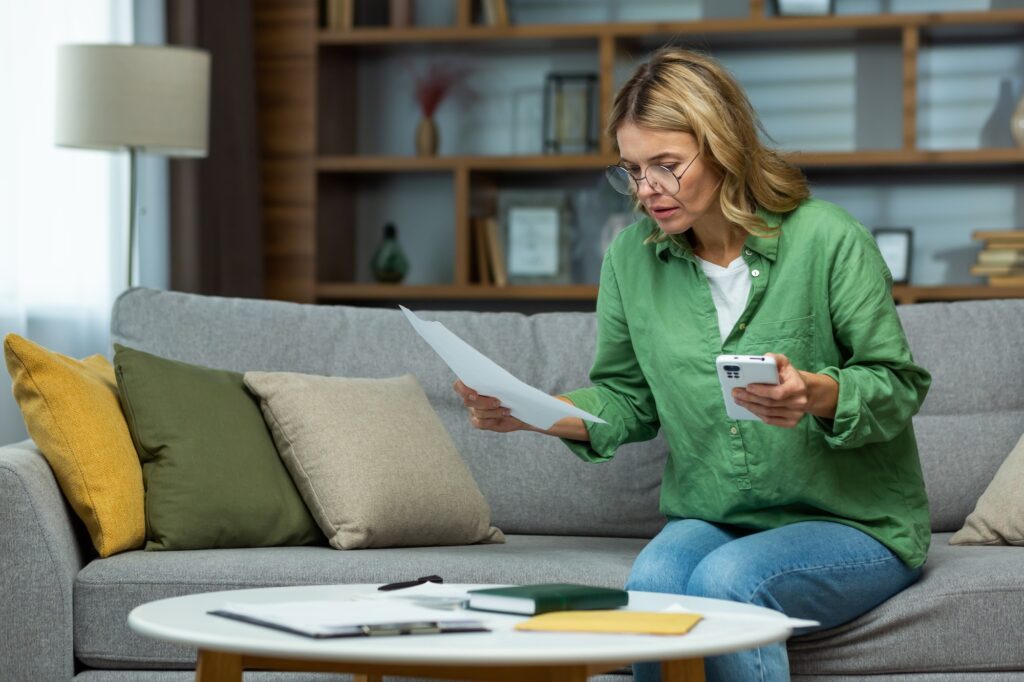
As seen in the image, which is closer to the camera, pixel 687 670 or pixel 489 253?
pixel 687 670

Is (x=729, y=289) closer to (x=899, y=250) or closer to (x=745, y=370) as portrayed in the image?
(x=745, y=370)

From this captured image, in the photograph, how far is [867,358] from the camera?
1831 mm

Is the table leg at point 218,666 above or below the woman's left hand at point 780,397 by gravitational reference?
below

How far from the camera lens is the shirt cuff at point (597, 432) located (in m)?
2.01

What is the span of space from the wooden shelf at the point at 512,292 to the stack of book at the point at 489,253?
0.20 ft

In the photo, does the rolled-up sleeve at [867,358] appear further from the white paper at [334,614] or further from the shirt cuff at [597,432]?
the white paper at [334,614]

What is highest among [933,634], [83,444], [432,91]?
[432,91]

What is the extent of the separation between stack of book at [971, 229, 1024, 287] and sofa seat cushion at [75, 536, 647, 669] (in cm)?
237

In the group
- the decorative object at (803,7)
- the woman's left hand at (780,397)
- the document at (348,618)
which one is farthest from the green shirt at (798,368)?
the decorative object at (803,7)

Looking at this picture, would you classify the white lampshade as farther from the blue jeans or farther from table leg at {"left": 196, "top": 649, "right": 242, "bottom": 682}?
table leg at {"left": 196, "top": 649, "right": 242, "bottom": 682}

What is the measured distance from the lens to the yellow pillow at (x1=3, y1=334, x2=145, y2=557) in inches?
81.7

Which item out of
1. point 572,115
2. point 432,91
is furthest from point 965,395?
point 432,91

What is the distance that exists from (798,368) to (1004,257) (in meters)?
2.39

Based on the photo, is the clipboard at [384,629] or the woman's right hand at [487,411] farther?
the woman's right hand at [487,411]
